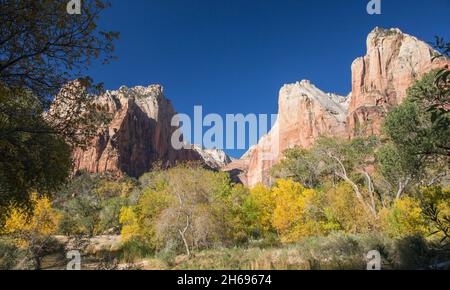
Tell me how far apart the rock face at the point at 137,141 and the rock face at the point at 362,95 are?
47.6m

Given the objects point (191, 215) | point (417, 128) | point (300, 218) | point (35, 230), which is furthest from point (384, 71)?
point (35, 230)

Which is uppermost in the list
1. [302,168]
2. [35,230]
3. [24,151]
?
[302,168]

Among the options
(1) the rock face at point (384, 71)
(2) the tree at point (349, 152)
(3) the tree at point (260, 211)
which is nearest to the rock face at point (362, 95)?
(1) the rock face at point (384, 71)

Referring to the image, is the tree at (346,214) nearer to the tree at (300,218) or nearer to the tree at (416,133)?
the tree at (300,218)

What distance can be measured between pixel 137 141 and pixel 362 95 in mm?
103511

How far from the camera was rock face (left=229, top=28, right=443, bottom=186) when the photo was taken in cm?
10131

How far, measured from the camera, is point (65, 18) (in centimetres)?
724

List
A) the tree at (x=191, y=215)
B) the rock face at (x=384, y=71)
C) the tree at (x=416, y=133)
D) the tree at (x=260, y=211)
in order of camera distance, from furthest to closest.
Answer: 1. the rock face at (x=384, y=71)
2. the tree at (x=260, y=211)
3. the tree at (x=191, y=215)
4. the tree at (x=416, y=133)

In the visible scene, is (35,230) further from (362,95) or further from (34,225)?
(362,95)

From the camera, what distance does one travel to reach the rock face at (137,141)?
120938 mm

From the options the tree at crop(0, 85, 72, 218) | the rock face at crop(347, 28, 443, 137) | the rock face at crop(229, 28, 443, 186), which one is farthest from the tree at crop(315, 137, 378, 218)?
the rock face at crop(347, 28, 443, 137)

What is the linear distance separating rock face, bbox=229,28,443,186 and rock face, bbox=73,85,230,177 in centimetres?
4758

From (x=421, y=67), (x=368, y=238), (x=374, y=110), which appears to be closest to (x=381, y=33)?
(x=421, y=67)

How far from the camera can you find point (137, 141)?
144 meters
